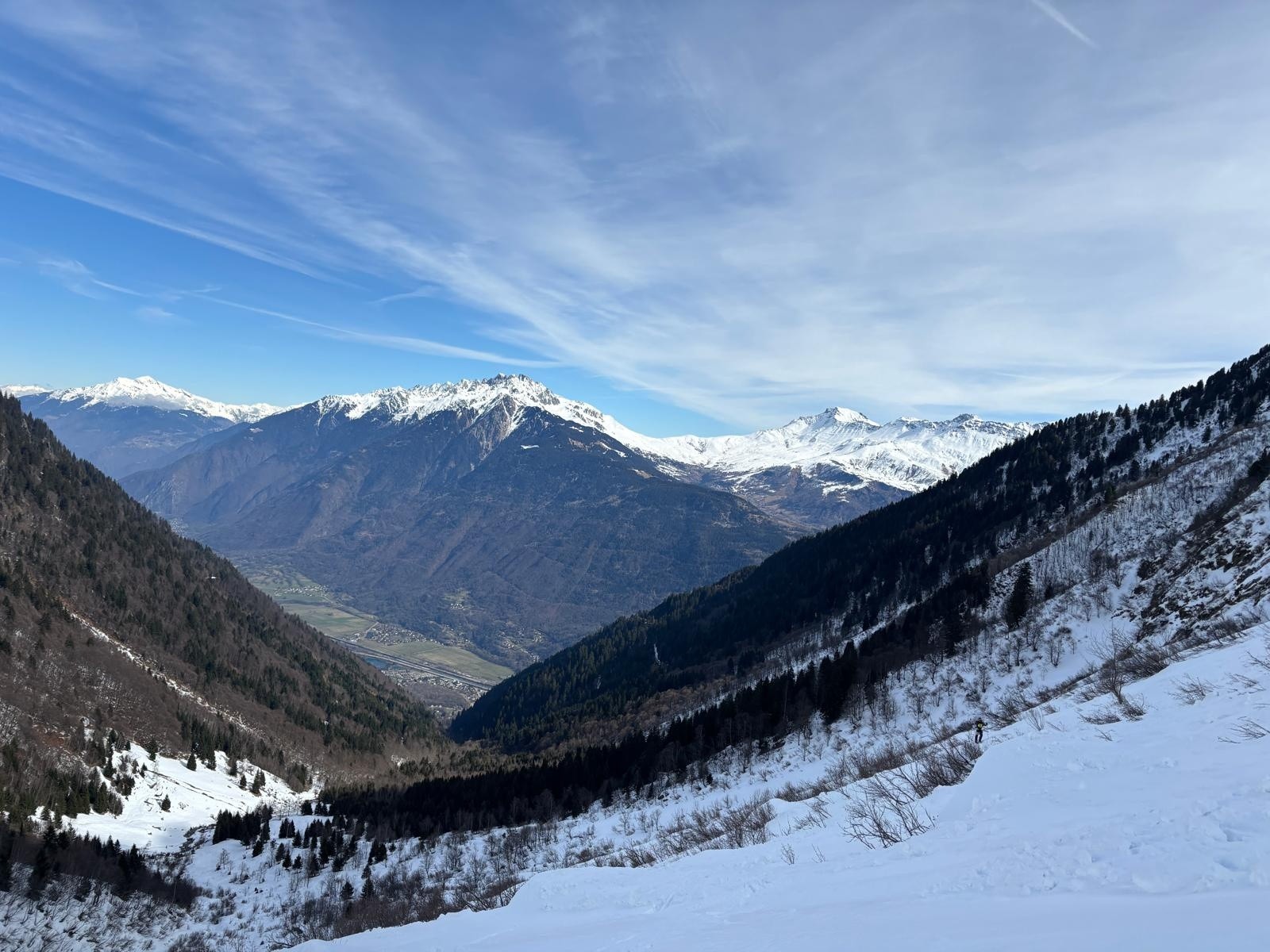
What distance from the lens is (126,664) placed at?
114 meters

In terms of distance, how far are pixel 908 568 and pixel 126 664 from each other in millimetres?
151345

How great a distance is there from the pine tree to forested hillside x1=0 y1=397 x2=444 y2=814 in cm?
10693

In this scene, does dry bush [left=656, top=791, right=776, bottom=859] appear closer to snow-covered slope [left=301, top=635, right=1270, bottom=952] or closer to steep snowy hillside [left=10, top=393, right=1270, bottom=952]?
steep snowy hillside [left=10, top=393, right=1270, bottom=952]

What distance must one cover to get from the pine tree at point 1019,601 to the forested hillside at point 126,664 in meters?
107

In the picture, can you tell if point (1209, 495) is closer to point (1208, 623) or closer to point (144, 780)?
point (1208, 623)

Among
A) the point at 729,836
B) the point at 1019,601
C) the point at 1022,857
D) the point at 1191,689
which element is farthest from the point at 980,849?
the point at 1019,601

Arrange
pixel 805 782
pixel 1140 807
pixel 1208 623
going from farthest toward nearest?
pixel 805 782 → pixel 1208 623 → pixel 1140 807

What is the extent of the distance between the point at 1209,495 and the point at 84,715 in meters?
155

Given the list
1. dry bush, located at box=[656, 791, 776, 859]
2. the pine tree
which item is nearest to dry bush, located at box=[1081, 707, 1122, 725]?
dry bush, located at box=[656, 791, 776, 859]

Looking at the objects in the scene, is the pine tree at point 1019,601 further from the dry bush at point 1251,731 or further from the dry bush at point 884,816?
the dry bush at point 1251,731

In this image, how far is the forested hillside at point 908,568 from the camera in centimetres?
9612

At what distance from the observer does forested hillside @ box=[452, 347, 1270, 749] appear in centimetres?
9612

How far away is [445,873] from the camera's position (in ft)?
181

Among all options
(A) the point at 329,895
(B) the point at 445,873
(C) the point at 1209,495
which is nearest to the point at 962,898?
(B) the point at 445,873
